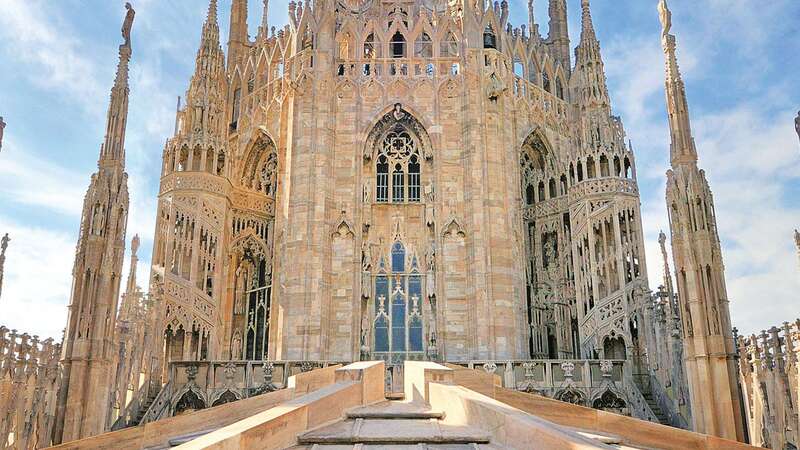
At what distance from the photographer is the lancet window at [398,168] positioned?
2947 cm

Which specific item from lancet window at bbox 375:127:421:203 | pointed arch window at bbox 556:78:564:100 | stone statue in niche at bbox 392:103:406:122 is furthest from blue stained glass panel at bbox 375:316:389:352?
pointed arch window at bbox 556:78:564:100

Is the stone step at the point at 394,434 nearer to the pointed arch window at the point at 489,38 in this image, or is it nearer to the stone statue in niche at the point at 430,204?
the stone statue in niche at the point at 430,204

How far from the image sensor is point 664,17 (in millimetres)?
21719

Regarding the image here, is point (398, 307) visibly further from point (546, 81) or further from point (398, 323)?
point (546, 81)

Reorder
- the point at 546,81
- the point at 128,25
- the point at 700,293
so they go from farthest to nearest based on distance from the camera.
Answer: the point at 546,81 → the point at 128,25 → the point at 700,293

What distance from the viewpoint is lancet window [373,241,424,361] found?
27203mm

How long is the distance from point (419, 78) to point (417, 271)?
327 inches

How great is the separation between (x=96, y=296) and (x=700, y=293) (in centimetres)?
1613

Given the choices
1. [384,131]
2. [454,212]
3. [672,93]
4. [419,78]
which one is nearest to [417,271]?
[454,212]

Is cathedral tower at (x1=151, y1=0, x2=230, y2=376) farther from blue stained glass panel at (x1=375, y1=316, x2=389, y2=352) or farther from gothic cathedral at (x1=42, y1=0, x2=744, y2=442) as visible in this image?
blue stained glass panel at (x1=375, y1=316, x2=389, y2=352)

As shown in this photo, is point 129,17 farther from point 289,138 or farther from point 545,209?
point 545,209

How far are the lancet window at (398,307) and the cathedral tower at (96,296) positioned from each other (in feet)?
35.5

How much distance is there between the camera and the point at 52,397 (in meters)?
18.2

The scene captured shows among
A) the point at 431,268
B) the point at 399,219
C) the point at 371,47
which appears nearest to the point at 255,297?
the point at 399,219
